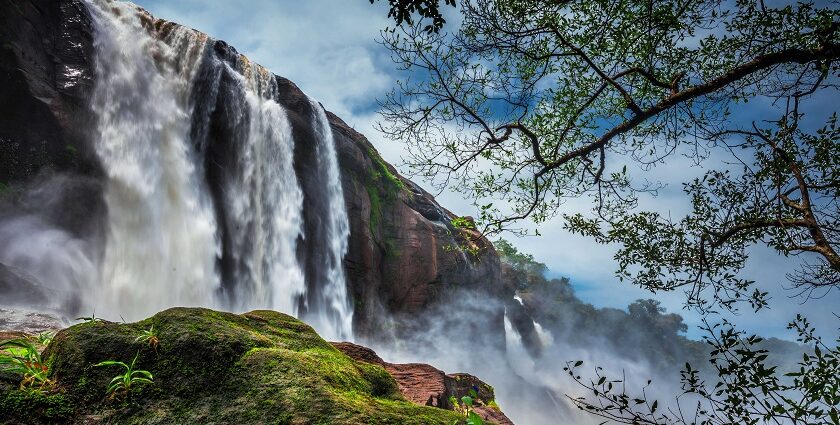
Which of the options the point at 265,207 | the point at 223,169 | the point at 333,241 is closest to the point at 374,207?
the point at 333,241

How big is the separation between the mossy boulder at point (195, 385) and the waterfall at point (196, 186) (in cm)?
1463

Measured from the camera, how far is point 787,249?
6613 millimetres

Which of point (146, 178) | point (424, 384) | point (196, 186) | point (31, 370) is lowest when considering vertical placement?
point (31, 370)

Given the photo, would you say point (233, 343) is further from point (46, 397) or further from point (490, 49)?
point (490, 49)

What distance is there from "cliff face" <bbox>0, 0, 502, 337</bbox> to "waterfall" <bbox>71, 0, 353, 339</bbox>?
255 millimetres

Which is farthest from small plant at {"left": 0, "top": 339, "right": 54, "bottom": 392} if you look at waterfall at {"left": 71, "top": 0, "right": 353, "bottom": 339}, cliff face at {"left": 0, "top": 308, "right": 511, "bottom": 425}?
waterfall at {"left": 71, "top": 0, "right": 353, "bottom": 339}

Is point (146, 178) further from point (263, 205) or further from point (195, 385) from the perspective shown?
point (195, 385)

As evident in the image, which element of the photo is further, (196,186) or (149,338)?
(196,186)

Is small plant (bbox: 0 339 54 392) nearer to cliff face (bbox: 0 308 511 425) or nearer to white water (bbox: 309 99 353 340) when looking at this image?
cliff face (bbox: 0 308 511 425)

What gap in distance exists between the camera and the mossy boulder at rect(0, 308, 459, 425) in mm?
2395

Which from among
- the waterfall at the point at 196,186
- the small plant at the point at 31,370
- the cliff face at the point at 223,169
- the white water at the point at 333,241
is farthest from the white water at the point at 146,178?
the small plant at the point at 31,370

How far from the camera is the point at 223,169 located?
21.3m

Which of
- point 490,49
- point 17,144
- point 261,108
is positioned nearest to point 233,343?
point 490,49

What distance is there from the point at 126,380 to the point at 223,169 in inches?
803
